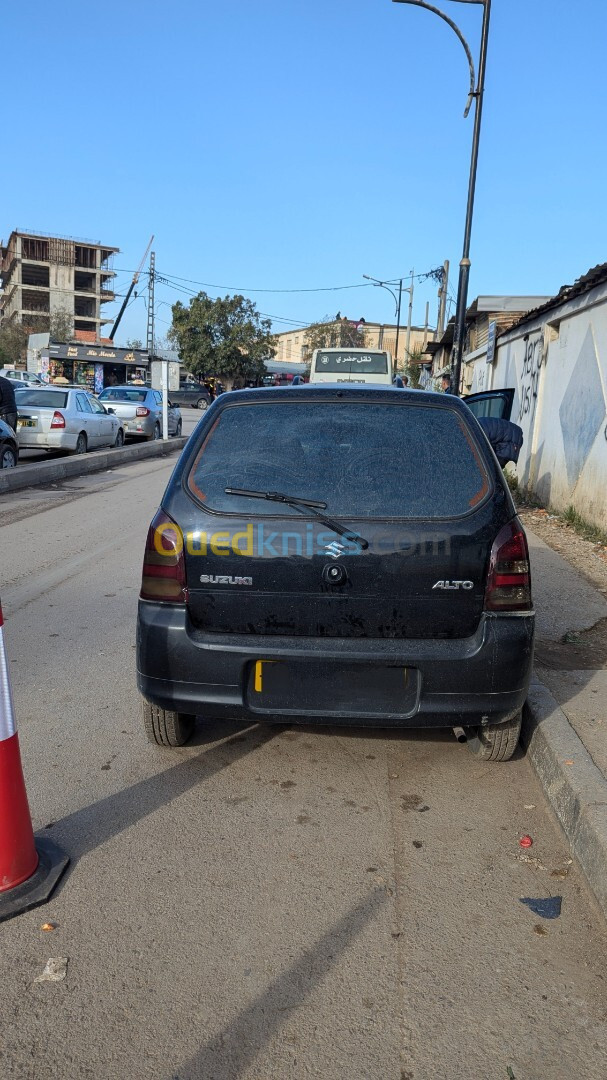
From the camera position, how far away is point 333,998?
228 centimetres

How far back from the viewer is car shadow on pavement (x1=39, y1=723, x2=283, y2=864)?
122 inches

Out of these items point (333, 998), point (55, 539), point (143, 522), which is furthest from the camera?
point (143, 522)

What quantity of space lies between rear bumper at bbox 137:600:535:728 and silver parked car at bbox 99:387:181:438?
1946 centimetres

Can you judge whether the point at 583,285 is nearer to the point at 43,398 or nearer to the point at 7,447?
the point at 7,447

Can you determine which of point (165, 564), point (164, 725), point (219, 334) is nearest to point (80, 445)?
point (164, 725)

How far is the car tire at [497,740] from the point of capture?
3686 mm

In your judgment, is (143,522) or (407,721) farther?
(143,522)

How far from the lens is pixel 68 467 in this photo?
1520 centimetres

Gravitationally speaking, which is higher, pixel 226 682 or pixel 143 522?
pixel 226 682

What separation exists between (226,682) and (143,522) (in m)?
7.52

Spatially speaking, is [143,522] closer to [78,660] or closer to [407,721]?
[78,660]

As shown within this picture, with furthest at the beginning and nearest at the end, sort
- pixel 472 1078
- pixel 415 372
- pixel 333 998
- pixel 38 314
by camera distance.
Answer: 1. pixel 38 314
2. pixel 415 372
3. pixel 333 998
4. pixel 472 1078

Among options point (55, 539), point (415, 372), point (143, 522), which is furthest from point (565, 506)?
point (415, 372)

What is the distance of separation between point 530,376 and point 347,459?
10.8 metres
